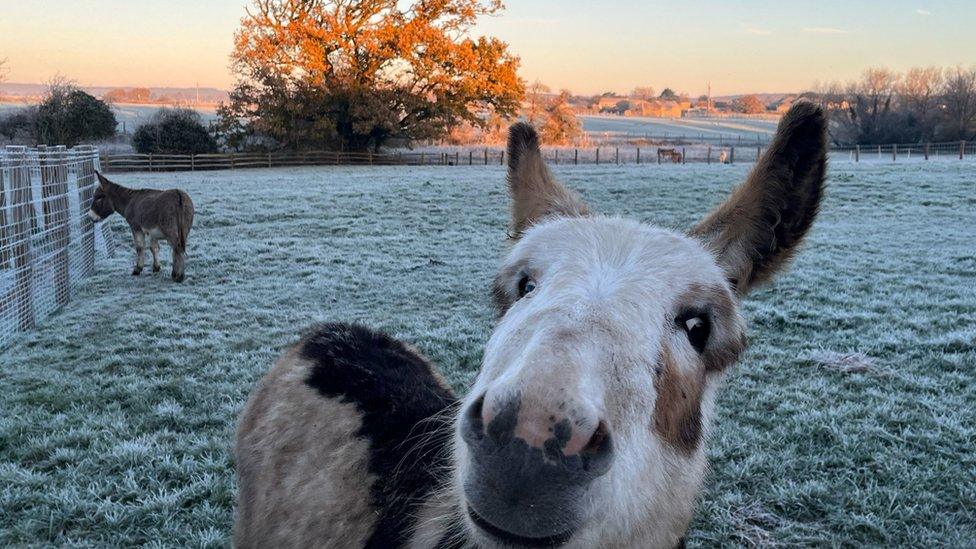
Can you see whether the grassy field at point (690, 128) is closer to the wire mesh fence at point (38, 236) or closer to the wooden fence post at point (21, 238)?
the wire mesh fence at point (38, 236)

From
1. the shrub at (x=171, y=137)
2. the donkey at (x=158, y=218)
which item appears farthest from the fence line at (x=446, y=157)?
the donkey at (x=158, y=218)

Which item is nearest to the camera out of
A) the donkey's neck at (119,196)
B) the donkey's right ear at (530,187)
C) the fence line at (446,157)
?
the donkey's right ear at (530,187)

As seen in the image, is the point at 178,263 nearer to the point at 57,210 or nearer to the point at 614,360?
the point at 57,210

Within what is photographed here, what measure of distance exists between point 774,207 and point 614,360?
120 cm

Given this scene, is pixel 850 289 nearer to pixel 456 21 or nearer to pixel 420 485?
pixel 420 485

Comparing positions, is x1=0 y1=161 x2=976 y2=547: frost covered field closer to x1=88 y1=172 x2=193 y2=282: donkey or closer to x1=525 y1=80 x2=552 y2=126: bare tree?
x1=88 y1=172 x2=193 y2=282: donkey

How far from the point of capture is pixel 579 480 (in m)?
1.39

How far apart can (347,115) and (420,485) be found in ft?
133

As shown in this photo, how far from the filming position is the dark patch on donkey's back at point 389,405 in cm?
224

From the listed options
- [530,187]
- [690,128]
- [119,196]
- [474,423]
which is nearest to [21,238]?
[119,196]

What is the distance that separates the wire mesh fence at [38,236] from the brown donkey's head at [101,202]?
310 mm

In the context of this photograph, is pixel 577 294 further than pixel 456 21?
No

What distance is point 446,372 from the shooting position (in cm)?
645

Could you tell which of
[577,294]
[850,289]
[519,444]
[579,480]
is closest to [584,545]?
[579,480]
